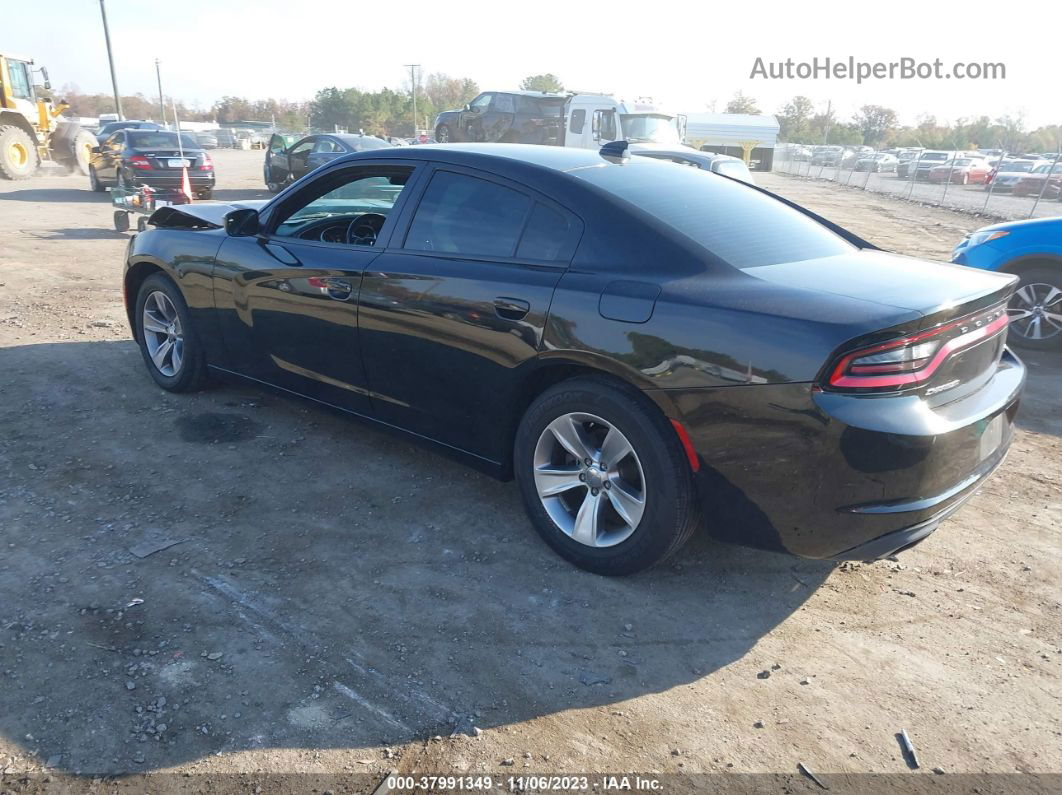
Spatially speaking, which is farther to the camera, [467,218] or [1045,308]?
[1045,308]

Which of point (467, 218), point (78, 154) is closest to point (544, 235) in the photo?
point (467, 218)

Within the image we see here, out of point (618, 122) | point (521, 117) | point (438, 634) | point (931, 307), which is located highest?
point (521, 117)

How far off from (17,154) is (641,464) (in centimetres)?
2400

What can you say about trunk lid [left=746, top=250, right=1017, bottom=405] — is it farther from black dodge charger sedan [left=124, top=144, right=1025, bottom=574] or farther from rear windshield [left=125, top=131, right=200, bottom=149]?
rear windshield [left=125, top=131, right=200, bottom=149]

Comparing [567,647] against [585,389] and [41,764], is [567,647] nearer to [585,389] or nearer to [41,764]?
[585,389]

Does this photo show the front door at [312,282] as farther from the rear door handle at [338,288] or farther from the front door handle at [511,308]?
the front door handle at [511,308]

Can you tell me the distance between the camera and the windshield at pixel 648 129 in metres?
20.2

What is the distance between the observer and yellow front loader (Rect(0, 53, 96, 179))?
20.6m

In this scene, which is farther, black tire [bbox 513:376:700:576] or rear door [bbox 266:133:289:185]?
rear door [bbox 266:133:289:185]

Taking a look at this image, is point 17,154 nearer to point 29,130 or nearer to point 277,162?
point 29,130

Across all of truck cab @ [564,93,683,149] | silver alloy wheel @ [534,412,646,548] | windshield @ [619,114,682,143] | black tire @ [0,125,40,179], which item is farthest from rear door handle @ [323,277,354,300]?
black tire @ [0,125,40,179]

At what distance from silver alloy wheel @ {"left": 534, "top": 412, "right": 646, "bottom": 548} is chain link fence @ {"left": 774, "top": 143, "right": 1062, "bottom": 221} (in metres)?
12.0

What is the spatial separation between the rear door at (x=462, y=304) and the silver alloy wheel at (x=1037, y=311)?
5574 millimetres

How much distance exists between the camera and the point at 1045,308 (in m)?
6.79
